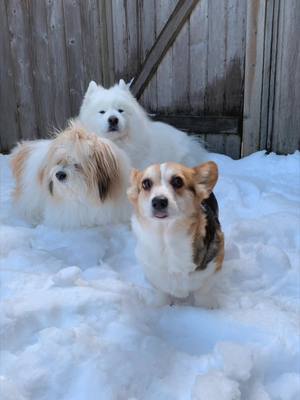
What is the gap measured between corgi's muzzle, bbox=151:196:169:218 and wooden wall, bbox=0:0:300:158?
9.70ft

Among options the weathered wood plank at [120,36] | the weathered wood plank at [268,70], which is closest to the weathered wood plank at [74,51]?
the weathered wood plank at [120,36]

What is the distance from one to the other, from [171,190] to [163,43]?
3.15 m

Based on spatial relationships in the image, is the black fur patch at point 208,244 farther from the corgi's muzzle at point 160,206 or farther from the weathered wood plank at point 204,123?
the weathered wood plank at point 204,123

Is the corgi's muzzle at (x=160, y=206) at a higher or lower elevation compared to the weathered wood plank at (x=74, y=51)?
lower

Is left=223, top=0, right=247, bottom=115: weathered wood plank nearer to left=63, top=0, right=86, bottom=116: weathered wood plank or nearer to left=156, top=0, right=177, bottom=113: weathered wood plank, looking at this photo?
left=156, top=0, right=177, bottom=113: weathered wood plank

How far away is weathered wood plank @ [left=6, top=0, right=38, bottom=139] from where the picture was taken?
5078 millimetres

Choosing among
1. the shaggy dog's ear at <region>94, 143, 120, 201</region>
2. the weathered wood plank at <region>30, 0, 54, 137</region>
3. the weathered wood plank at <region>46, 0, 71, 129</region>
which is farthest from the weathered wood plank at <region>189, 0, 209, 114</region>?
the shaggy dog's ear at <region>94, 143, 120, 201</region>

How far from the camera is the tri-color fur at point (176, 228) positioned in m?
2.01

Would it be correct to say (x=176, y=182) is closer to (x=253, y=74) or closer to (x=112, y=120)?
(x=112, y=120)

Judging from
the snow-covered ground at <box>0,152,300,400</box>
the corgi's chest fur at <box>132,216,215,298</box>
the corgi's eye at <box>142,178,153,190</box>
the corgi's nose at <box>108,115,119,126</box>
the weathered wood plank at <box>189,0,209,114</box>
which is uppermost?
the weathered wood plank at <box>189,0,209,114</box>

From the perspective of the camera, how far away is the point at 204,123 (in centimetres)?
482

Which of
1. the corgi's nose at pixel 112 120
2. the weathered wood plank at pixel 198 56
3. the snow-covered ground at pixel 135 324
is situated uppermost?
the weathered wood plank at pixel 198 56

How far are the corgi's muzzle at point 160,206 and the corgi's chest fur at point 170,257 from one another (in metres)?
0.09

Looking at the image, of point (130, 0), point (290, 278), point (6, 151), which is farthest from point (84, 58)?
point (290, 278)
